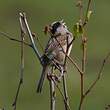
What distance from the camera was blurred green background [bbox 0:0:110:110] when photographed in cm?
1235

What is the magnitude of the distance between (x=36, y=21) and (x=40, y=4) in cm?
115

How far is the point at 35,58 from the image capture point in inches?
543

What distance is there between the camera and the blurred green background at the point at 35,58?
486 inches

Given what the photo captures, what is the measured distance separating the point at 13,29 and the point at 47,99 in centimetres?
326

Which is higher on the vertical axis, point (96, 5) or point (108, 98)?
point (96, 5)

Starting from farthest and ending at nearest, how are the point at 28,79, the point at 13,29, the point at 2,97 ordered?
1. the point at 13,29
2. the point at 28,79
3. the point at 2,97

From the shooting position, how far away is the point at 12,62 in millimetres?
13758

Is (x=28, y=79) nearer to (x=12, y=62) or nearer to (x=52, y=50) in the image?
(x=12, y=62)

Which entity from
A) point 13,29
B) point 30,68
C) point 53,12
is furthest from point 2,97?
point 53,12

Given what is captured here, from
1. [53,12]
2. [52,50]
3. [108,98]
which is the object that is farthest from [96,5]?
[52,50]

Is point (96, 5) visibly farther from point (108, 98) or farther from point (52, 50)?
point (52, 50)

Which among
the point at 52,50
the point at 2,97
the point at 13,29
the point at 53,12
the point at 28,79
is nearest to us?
the point at 52,50

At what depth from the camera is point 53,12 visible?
16.4m

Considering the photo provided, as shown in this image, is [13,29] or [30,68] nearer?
[30,68]
